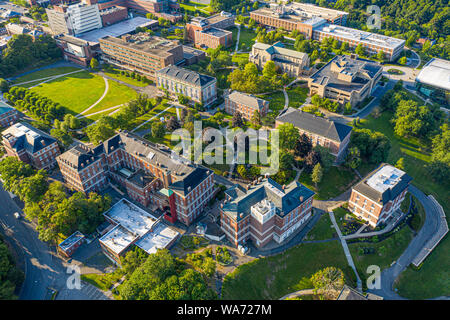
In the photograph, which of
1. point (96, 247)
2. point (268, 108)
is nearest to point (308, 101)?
point (268, 108)

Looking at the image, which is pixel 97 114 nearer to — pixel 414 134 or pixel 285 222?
pixel 285 222

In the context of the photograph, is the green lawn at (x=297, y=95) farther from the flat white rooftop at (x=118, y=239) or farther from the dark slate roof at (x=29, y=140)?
the dark slate roof at (x=29, y=140)

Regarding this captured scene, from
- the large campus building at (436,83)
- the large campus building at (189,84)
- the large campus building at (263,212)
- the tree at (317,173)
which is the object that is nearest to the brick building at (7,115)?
the large campus building at (189,84)

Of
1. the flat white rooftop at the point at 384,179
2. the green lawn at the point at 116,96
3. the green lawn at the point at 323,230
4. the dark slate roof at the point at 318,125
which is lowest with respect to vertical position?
the green lawn at the point at 323,230

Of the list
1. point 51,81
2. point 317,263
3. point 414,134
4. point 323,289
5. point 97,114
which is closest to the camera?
point 323,289

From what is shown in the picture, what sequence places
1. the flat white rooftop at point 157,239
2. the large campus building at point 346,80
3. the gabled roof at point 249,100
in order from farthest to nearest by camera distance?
the large campus building at point 346,80 → the gabled roof at point 249,100 → the flat white rooftop at point 157,239

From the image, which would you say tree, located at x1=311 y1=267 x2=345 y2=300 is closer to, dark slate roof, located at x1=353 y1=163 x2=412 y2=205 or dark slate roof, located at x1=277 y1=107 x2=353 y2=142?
dark slate roof, located at x1=353 y1=163 x2=412 y2=205
